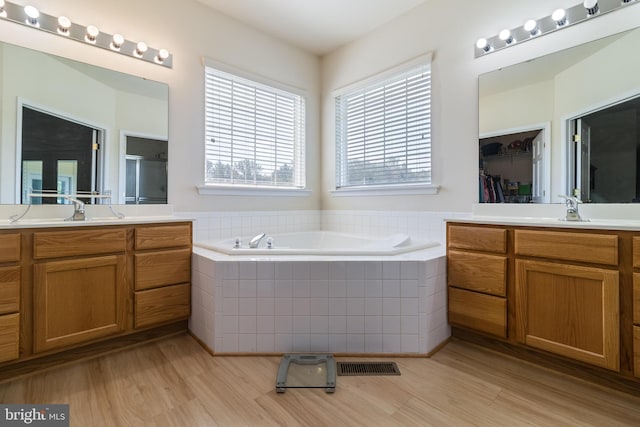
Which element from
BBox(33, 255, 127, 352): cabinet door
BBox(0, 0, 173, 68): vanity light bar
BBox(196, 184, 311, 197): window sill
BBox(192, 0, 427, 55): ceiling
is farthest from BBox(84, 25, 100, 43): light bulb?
BBox(33, 255, 127, 352): cabinet door

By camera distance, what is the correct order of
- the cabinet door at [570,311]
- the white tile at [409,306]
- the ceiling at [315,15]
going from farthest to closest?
the ceiling at [315,15], the white tile at [409,306], the cabinet door at [570,311]

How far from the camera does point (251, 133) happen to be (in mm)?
3117

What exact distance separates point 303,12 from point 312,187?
1724 mm

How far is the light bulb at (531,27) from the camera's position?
205 centimetres

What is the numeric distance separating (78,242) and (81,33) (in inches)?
58.7

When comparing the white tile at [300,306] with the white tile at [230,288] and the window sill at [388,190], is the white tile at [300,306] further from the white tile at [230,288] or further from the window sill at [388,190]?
the window sill at [388,190]

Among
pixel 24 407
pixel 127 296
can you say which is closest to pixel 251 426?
pixel 24 407

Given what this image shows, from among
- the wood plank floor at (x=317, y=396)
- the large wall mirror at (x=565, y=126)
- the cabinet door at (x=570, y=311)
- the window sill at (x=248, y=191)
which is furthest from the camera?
the window sill at (x=248, y=191)

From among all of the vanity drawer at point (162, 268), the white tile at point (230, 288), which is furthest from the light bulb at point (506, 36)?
the vanity drawer at point (162, 268)

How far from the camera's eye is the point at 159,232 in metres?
2.10

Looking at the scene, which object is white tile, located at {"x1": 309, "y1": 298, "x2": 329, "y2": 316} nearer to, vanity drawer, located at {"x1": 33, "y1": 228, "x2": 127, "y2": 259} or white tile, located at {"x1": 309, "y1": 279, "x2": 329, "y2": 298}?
white tile, located at {"x1": 309, "y1": 279, "x2": 329, "y2": 298}

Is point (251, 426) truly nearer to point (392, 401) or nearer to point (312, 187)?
point (392, 401)

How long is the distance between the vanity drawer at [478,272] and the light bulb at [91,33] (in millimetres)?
2923

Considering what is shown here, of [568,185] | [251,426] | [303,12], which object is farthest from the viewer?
[303,12]
